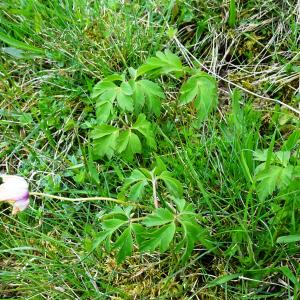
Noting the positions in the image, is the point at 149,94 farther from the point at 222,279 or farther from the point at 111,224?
the point at 222,279

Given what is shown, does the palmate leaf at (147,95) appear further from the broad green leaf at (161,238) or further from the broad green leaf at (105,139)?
the broad green leaf at (161,238)

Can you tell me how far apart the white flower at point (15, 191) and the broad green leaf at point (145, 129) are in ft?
1.24

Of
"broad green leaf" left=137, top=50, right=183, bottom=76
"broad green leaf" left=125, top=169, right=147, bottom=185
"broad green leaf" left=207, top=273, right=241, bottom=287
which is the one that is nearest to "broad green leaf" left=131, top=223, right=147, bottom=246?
"broad green leaf" left=125, top=169, right=147, bottom=185

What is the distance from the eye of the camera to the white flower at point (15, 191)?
5.30 feet

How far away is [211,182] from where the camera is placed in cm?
177

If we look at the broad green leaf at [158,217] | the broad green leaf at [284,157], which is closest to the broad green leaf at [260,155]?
the broad green leaf at [284,157]

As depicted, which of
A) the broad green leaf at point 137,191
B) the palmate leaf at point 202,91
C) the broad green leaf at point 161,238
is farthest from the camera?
the palmate leaf at point 202,91

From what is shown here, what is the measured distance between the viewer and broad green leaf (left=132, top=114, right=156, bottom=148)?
1.76 metres

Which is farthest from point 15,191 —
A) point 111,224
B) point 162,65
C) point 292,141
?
point 292,141

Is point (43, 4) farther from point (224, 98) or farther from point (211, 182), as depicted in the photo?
Result: point (211, 182)

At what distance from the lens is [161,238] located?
1447 millimetres

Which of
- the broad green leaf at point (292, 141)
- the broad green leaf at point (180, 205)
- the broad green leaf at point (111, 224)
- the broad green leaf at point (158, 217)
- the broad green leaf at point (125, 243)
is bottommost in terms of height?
the broad green leaf at point (125, 243)

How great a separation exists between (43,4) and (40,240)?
0.95m

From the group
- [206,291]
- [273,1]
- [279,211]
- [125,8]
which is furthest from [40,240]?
[273,1]
